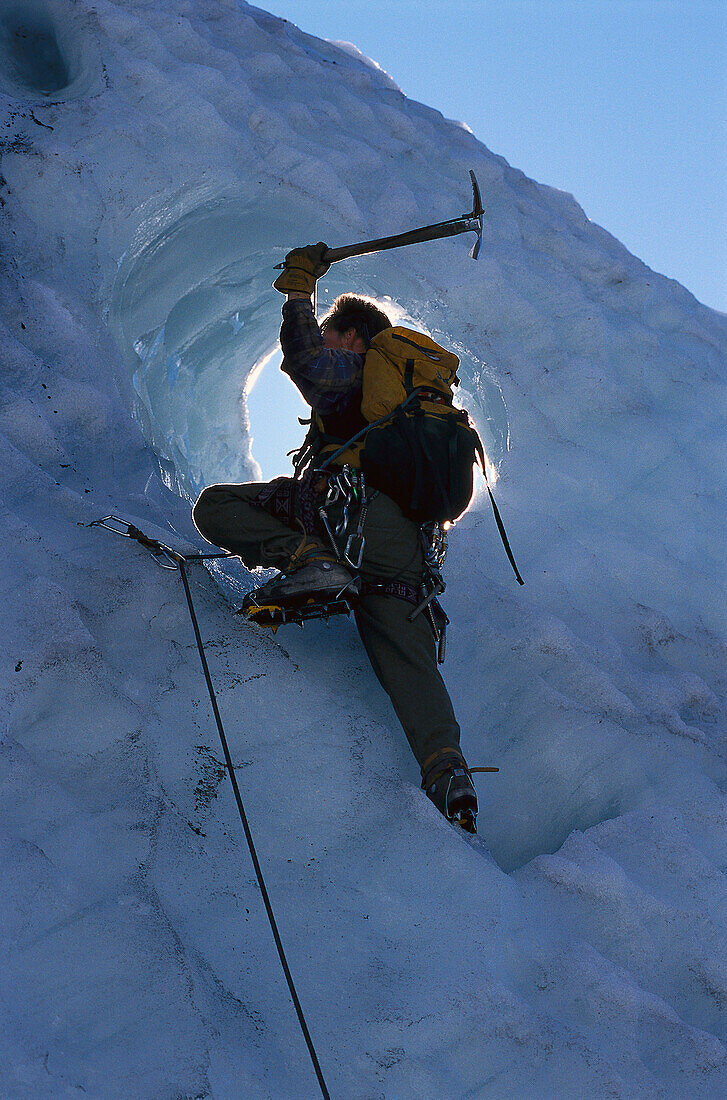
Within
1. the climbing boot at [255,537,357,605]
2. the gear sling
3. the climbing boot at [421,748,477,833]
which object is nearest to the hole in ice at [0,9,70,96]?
the gear sling

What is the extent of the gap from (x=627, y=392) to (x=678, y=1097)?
389 cm

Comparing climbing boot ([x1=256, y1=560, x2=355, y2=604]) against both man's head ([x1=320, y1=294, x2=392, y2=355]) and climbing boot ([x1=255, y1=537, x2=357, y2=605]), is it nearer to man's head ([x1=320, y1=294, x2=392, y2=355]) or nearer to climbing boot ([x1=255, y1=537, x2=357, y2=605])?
climbing boot ([x1=255, y1=537, x2=357, y2=605])

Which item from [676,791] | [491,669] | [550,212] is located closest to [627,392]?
[550,212]

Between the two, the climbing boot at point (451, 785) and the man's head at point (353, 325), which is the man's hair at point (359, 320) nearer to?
the man's head at point (353, 325)

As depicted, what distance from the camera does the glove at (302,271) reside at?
10.8 ft

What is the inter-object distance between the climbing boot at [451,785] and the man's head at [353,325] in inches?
65.2

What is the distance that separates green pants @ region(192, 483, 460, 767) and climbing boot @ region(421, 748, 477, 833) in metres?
0.17

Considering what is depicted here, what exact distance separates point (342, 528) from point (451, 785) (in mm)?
993

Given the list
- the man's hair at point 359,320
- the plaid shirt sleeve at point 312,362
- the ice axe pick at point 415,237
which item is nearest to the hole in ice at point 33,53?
the ice axe pick at point 415,237

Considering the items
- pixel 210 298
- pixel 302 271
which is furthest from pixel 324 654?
pixel 210 298

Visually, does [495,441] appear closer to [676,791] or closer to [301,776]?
[676,791]

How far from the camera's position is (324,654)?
11.2 feet

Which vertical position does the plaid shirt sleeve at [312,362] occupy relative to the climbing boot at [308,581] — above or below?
above

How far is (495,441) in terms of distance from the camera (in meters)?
5.30
